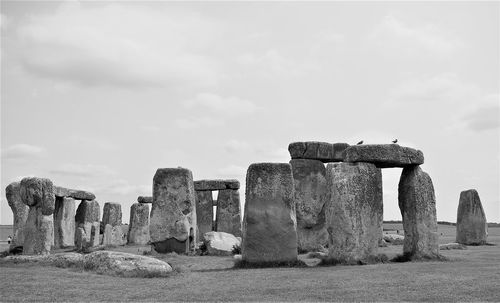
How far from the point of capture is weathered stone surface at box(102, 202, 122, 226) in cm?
3291

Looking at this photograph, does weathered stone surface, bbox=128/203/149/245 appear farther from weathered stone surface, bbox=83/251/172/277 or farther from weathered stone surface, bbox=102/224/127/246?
weathered stone surface, bbox=83/251/172/277

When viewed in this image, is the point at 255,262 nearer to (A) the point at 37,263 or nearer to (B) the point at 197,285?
(B) the point at 197,285

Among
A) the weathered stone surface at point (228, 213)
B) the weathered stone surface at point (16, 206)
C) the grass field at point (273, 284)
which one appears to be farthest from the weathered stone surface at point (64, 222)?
the grass field at point (273, 284)

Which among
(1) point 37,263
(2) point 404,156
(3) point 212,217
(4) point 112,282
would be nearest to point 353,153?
(2) point 404,156

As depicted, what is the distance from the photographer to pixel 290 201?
51.4 feet

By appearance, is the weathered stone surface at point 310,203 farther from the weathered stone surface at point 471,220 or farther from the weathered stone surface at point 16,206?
the weathered stone surface at point 16,206

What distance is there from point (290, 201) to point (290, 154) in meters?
8.79

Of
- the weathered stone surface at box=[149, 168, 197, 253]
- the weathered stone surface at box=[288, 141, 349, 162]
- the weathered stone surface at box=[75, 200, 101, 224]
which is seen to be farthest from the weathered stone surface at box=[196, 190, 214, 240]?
the weathered stone surface at box=[149, 168, 197, 253]

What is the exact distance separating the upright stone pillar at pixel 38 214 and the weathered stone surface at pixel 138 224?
13.5 metres

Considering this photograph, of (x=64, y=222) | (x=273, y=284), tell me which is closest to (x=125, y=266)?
(x=273, y=284)

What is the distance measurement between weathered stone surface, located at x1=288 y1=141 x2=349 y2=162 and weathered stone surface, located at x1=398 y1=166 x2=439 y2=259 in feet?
24.0

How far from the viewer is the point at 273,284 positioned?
12031 millimetres

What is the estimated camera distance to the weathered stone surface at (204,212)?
104ft

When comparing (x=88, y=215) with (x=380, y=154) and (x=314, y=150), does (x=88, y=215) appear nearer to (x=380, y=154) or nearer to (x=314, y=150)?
(x=314, y=150)
